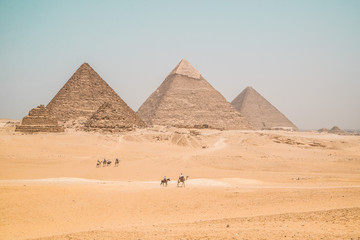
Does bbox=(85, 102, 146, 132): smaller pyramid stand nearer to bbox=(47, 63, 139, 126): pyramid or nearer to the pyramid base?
the pyramid base

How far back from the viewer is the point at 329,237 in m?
4.50

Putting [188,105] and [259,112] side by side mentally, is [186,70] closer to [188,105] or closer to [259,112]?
[188,105]

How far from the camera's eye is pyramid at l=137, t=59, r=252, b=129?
58688 mm

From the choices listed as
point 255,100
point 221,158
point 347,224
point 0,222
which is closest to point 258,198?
point 347,224

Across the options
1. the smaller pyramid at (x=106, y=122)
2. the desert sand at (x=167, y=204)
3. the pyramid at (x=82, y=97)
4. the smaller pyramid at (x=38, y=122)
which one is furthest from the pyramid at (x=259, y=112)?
the desert sand at (x=167, y=204)

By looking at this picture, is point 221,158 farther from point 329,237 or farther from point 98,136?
point 329,237

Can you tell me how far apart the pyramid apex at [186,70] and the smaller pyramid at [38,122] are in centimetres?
4219

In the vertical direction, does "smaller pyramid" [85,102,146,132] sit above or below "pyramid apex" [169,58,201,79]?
below

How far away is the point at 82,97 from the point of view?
127 feet

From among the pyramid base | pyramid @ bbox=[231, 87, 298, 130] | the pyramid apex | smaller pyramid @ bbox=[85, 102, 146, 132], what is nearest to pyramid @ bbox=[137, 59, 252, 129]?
the pyramid apex

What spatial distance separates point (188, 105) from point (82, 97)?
27.0 m

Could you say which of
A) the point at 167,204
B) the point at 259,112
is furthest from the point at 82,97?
the point at 259,112

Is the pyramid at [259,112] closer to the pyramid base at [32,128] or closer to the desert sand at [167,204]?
the pyramid base at [32,128]

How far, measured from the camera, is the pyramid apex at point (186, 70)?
6794cm
